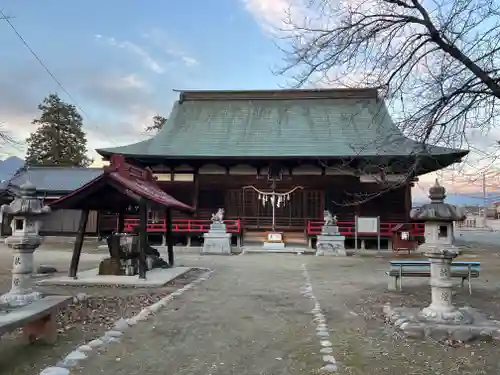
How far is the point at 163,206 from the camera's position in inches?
389

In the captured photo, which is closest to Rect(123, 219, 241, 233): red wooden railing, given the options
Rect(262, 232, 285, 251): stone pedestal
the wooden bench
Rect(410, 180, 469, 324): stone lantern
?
Rect(262, 232, 285, 251): stone pedestal

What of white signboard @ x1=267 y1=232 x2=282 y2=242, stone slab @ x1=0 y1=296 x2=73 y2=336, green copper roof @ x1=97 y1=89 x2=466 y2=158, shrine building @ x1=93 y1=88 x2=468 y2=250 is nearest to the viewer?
stone slab @ x1=0 y1=296 x2=73 y2=336

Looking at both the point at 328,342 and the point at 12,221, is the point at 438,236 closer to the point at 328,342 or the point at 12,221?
the point at 328,342

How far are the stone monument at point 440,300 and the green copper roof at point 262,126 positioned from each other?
40.0 ft

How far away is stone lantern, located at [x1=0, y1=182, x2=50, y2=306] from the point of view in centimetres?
601

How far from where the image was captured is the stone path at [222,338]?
415 centimetres

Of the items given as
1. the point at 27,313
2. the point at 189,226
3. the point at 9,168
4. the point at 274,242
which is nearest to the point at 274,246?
the point at 274,242

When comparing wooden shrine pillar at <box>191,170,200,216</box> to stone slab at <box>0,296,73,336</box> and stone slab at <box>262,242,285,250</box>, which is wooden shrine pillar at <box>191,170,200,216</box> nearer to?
stone slab at <box>262,242,285,250</box>

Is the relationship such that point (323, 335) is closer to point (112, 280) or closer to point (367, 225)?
point (112, 280)

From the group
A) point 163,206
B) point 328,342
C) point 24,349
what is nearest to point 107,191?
point 163,206

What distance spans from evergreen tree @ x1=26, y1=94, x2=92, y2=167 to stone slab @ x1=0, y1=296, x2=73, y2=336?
115 feet

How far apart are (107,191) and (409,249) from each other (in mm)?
12969

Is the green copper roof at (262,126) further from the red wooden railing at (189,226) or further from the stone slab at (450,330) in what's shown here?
the stone slab at (450,330)

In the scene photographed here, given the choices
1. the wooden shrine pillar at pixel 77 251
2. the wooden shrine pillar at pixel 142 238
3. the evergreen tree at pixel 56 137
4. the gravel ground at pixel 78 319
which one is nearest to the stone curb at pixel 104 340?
the gravel ground at pixel 78 319
